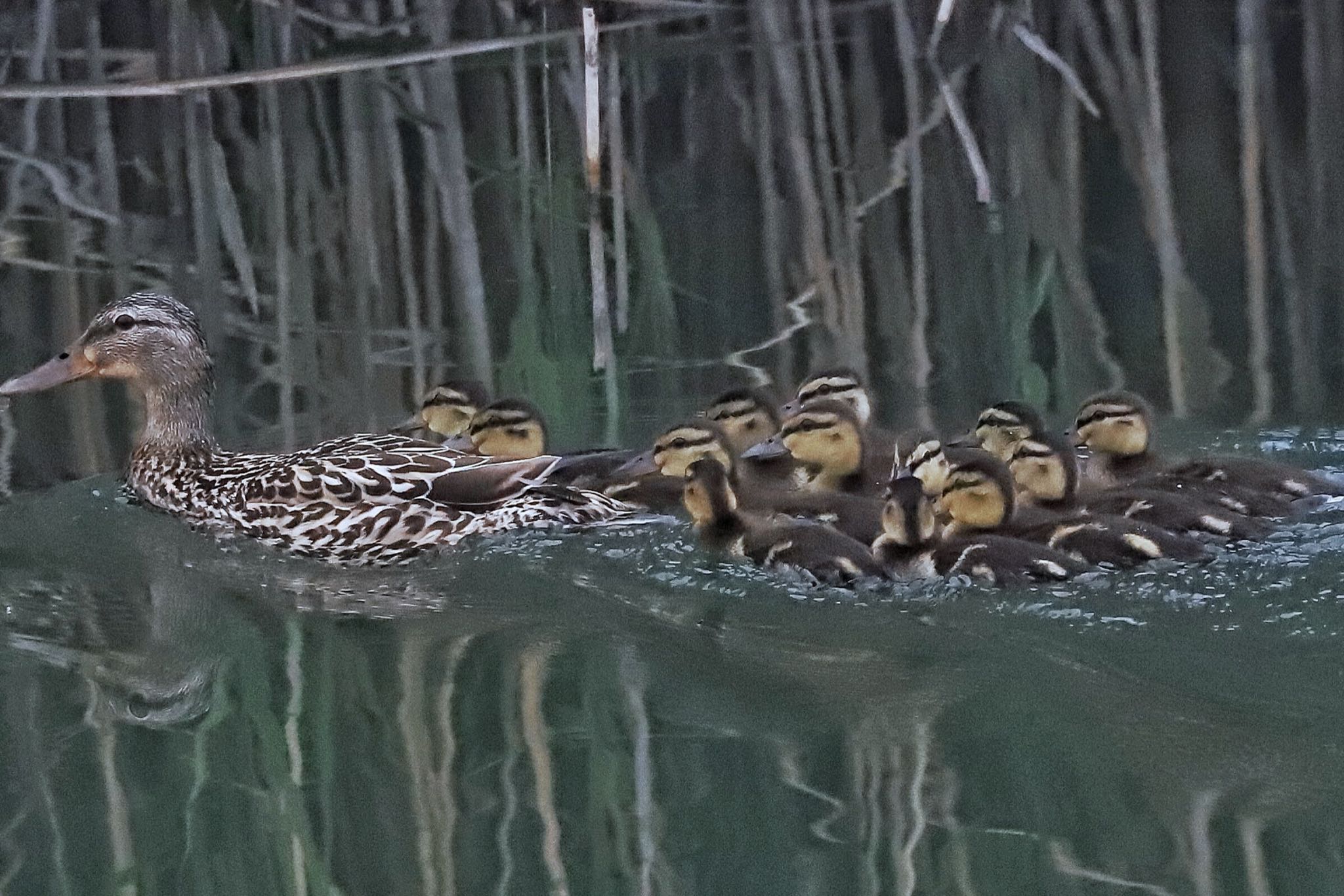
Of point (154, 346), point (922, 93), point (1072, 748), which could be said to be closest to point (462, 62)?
point (922, 93)

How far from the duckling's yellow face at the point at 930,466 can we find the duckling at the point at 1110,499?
0.47 ft

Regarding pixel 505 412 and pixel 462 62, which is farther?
pixel 462 62

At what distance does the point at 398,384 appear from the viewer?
4.82m

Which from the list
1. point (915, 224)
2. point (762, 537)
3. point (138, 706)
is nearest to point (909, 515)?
point (762, 537)

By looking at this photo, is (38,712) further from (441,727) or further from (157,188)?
(157,188)

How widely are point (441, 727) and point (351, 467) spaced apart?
1186mm

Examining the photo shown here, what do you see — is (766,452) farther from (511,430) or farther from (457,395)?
(457,395)

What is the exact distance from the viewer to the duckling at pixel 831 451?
3855mm

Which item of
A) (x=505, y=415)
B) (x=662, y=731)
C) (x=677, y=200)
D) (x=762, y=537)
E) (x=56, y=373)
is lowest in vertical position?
(x=662, y=731)

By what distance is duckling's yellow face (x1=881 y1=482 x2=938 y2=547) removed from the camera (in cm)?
332

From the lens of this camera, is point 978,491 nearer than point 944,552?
No

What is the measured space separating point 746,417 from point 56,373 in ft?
4.90

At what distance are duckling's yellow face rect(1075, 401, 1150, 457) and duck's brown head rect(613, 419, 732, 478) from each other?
70 centimetres

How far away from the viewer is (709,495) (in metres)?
3.57
